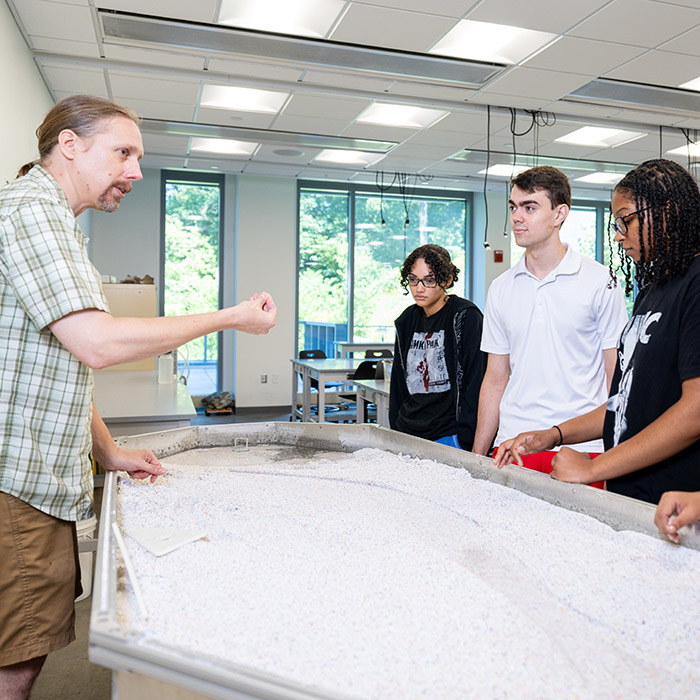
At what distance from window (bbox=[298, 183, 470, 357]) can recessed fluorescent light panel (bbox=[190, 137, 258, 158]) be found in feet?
5.38

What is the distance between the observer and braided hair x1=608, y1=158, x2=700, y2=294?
1.32m

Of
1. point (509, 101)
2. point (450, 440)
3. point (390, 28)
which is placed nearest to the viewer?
point (450, 440)

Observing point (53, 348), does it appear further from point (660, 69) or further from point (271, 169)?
point (271, 169)

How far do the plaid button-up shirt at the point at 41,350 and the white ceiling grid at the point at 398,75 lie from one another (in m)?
2.69

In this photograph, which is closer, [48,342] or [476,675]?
[476,675]

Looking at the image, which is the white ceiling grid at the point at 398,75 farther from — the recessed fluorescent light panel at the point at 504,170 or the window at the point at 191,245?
the window at the point at 191,245

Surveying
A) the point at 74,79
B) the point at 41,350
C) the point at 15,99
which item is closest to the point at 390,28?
the point at 15,99

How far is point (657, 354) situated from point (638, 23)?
297cm

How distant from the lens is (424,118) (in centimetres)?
535

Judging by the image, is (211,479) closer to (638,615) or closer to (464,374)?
(638,615)

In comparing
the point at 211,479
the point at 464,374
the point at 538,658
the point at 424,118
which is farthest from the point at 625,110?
the point at 538,658

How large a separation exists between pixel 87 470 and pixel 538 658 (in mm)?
891

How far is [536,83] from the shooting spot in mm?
4477

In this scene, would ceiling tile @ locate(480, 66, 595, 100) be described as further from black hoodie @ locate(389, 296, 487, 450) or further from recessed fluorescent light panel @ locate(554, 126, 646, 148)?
black hoodie @ locate(389, 296, 487, 450)
